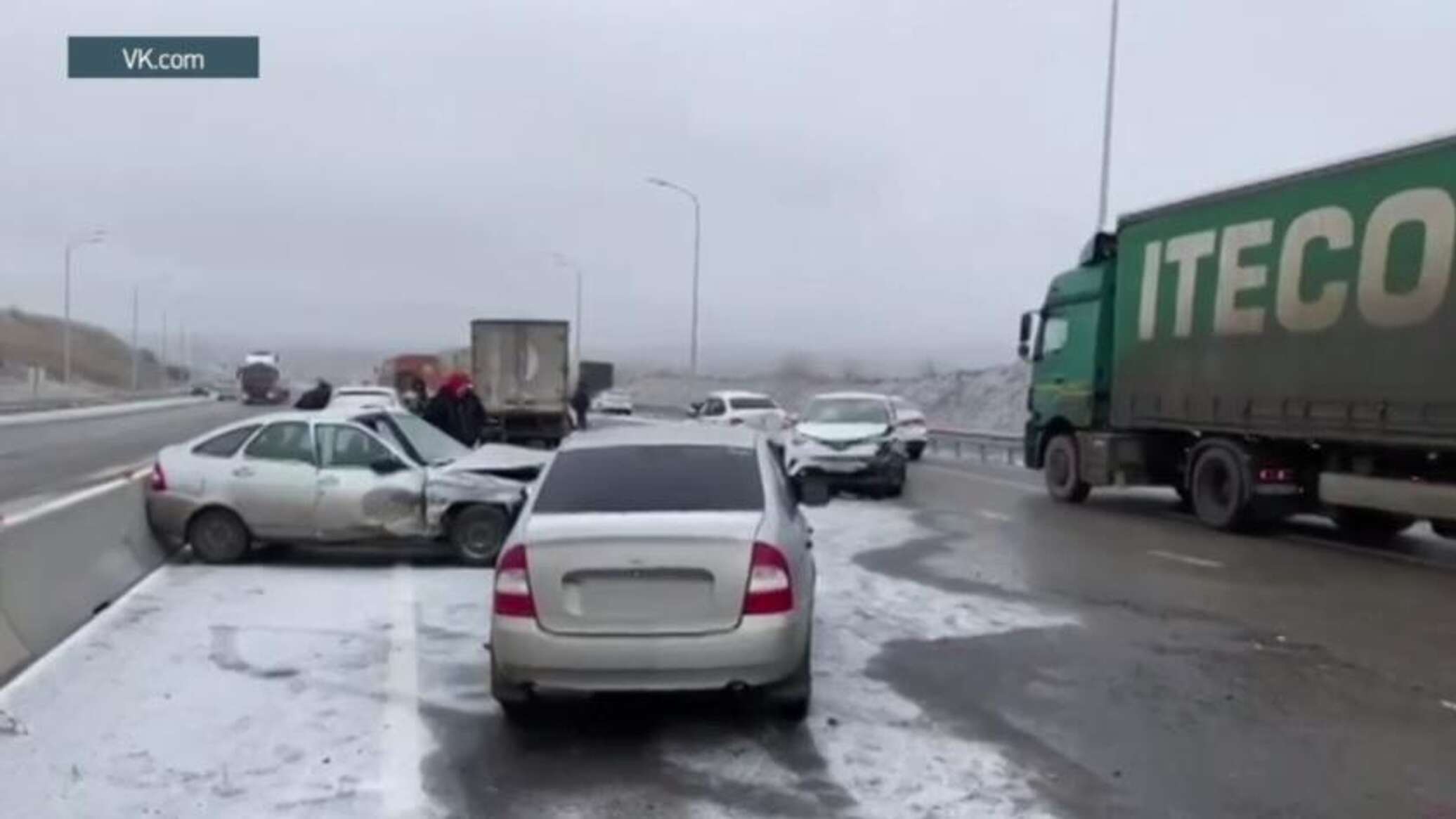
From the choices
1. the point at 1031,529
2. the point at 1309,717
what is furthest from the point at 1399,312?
the point at 1309,717

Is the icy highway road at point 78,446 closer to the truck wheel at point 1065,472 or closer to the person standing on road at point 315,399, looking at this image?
the person standing on road at point 315,399

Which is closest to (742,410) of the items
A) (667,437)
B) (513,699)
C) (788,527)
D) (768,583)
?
(667,437)

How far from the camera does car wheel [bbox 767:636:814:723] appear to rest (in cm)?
741

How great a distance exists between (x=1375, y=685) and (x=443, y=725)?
554 cm

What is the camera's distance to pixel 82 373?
141 metres

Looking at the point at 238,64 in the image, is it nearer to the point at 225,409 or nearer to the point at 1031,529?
the point at 1031,529

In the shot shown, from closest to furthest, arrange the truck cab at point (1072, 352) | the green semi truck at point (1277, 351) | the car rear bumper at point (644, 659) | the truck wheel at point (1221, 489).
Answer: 1. the car rear bumper at point (644, 659)
2. the green semi truck at point (1277, 351)
3. the truck wheel at point (1221, 489)
4. the truck cab at point (1072, 352)

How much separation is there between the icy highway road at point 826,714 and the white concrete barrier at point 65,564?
239 millimetres

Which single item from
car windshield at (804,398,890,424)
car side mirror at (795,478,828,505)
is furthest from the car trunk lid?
car windshield at (804,398,890,424)

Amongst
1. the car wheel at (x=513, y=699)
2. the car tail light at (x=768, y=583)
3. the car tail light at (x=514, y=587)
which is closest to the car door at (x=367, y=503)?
the car wheel at (x=513, y=699)

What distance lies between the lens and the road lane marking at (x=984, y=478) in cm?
2597

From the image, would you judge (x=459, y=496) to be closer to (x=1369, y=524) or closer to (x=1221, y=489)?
(x=1221, y=489)

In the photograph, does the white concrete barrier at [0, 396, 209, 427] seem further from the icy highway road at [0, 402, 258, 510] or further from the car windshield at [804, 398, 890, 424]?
the car windshield at [804, 398, 890, 424]

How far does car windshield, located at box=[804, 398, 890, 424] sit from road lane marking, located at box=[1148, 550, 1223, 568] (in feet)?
27.7
